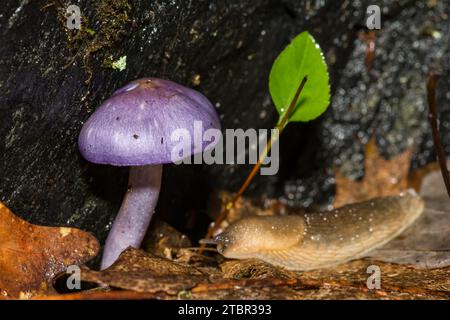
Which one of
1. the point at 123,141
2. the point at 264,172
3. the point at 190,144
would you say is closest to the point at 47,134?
the point at 123,141

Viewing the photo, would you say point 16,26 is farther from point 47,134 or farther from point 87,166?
point 87,166

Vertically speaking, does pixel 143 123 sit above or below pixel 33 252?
above

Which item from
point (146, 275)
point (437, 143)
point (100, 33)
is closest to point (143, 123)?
point (100, 33)

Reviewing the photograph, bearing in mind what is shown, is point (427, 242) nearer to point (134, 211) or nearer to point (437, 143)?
point (437, 143)

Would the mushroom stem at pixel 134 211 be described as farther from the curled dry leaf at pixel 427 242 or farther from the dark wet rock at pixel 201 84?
the curled dry leaf at pixel 427 242

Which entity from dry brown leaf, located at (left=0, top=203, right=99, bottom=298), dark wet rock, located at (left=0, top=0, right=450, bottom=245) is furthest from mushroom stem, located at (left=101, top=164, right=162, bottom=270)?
dry brown leaf, located at (left=0, top=203, right=99, bottom=298)

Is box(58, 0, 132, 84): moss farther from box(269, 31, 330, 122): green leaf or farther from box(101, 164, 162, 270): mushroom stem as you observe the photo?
box(269, 31, 330, 122): green leaf
